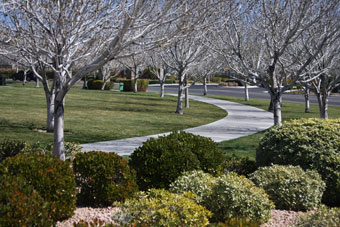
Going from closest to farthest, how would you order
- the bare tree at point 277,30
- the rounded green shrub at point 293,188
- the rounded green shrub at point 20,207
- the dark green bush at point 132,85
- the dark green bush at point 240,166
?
the rounded green shrub at point 20,207
the rounded green shrub at point 293,188
the dark green bush at point 240,166
the bare tree at point 277,30
the dark green bush at point 132,85

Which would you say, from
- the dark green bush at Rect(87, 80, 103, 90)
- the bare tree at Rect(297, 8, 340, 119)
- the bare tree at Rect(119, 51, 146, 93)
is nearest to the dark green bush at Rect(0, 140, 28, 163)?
the bare tree at Rect(297, 8, 340, 119)

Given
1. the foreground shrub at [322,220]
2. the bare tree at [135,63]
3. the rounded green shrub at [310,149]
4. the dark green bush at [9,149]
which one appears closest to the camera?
the foreground shrub at [322,220]

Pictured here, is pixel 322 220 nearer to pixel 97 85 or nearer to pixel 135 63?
pixel 135 63

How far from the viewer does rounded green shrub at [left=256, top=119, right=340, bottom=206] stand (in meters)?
6.55

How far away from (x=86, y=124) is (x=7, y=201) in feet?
40.9

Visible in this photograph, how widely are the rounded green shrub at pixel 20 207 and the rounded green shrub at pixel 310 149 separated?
4.35 metres

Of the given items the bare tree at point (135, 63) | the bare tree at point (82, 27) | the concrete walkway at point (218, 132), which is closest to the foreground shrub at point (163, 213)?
the bare tree at point (82, 27)

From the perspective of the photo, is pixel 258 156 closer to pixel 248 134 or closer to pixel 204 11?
pixel 204 11

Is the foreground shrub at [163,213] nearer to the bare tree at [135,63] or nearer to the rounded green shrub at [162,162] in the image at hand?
the rounded green shrub at [162,162]

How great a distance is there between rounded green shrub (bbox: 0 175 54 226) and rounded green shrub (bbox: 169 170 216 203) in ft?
6.76

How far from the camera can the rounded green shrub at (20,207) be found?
3686mm

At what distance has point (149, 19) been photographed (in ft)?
22.0

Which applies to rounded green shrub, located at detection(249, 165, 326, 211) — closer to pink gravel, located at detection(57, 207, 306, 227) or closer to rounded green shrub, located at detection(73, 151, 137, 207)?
pink gravel, located at detection(57, 207, 306, 227)

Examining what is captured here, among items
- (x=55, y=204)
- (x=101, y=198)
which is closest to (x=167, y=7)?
(x=101, y=198)
